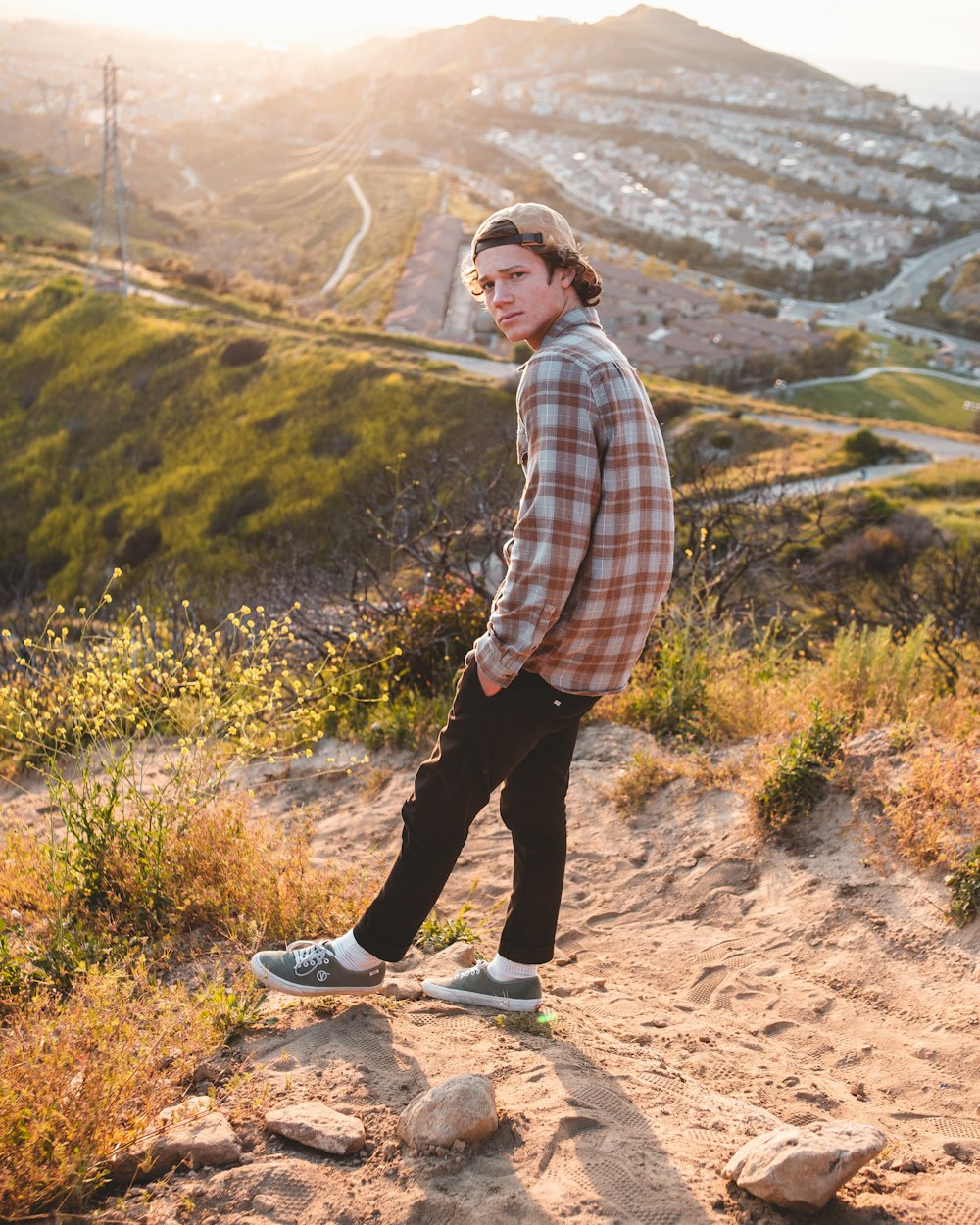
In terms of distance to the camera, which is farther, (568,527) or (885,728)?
(885,728)

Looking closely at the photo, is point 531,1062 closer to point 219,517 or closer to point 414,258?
point 219,517

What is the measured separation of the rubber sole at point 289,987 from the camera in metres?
2.65

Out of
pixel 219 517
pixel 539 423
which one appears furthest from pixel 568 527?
pixel 219 517

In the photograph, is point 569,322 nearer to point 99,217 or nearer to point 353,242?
point 99,217

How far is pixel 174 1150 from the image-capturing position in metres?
2.05

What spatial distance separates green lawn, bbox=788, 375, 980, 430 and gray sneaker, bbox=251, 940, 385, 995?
5170 cm

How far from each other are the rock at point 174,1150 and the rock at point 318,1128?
10cm

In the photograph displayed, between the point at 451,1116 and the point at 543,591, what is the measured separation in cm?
118

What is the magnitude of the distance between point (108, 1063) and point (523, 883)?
114cm

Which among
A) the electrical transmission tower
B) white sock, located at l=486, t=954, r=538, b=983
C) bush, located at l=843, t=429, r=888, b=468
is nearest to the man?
white sock, located at l=486, t=954, r=538, b=983

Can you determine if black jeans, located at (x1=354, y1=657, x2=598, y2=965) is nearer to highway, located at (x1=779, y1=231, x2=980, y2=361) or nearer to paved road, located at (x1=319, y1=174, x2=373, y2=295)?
paved road, located at (x1=319, y1=174, x2=373, y2=295)

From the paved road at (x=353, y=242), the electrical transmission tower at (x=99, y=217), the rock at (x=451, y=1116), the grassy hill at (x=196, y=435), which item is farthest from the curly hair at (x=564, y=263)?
the paved road at (x=353, y=242)

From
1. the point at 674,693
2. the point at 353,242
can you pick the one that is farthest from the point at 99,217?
the point at 674,693

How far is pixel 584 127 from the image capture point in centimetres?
14538
